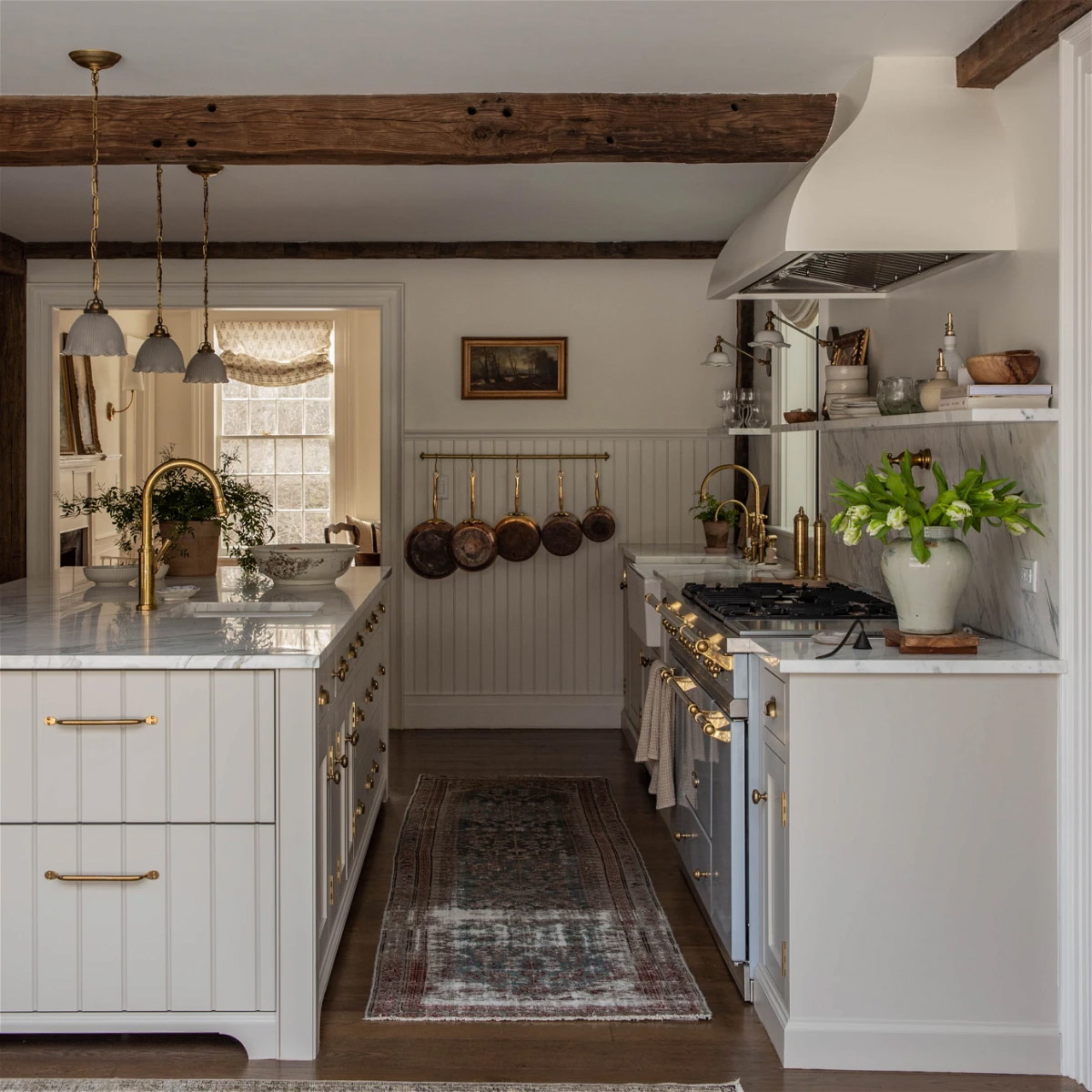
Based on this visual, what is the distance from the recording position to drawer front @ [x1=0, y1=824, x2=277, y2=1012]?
281 cm

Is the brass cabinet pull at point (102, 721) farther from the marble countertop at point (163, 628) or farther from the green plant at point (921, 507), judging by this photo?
the green plant at point (921, 507)

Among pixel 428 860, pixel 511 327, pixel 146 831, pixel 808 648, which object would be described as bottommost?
pixel 428 860

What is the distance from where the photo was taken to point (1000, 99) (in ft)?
10.8

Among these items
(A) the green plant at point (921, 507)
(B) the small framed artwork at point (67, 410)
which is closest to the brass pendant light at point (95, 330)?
(A) the green plant at point (921, 507)

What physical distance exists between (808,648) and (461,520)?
3.75 metres

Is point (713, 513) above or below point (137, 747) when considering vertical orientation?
above

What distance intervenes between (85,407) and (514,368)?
3371mm

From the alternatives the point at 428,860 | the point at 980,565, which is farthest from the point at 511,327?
the point at 980,565

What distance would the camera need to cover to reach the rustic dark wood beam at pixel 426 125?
3723 millimetres

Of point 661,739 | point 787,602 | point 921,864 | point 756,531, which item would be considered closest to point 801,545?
point 756,531

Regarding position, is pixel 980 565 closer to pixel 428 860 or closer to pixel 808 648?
pixel 808 648

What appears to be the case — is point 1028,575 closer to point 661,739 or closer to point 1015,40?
point 1015,40

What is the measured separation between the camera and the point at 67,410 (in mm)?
7945

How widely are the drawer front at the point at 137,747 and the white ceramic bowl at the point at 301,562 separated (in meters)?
1.35
